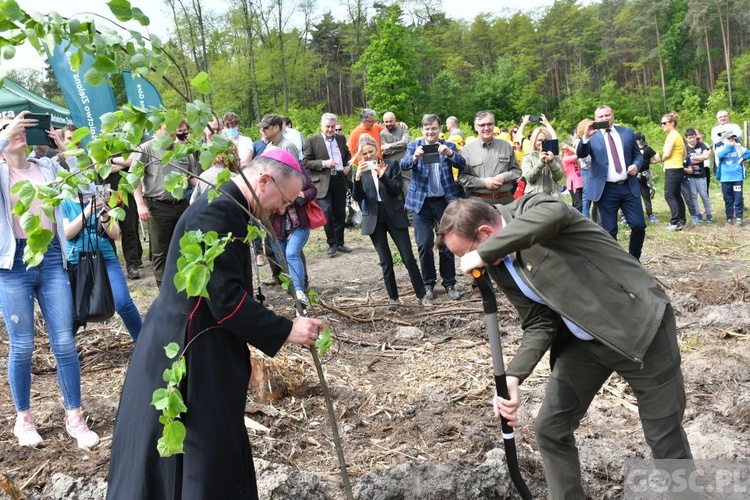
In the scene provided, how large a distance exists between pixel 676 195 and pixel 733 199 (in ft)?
3.36

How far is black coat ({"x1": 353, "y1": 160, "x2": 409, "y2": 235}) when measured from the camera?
7004 mm

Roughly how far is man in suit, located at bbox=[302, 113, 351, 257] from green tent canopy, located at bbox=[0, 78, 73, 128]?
4.68 m

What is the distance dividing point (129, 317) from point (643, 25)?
58696 mm

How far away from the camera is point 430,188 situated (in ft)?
23.6

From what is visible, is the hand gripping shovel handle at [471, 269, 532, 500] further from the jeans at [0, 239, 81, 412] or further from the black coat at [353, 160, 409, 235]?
the black coat at [353, 160, 409, 235]

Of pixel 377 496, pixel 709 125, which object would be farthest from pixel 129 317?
pixel 709 125

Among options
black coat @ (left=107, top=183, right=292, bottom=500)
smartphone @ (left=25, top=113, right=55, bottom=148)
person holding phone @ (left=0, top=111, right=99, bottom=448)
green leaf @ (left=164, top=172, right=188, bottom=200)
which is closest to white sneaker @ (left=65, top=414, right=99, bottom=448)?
person holding phone @ (left=0, top=111, right=99, bottom=448)

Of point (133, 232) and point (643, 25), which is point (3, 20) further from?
point (643, 25)

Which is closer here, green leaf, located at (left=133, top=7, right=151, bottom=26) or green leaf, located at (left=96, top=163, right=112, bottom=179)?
green leaf, located at (left=133, top=7, right=151, bottom=26)

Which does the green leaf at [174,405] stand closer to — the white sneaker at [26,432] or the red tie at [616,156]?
the white sneaker at [26,432]

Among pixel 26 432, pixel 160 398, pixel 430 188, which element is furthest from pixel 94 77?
pixel 430 188

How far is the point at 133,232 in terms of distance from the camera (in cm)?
930

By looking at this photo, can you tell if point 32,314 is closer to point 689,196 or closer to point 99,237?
point 99,237

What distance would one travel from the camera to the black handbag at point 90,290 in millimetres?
4309
